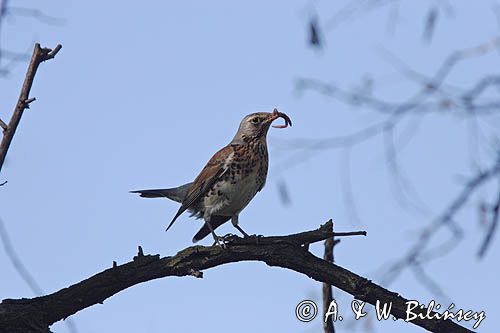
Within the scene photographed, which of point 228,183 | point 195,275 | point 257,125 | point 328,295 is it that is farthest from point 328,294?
point 257,125

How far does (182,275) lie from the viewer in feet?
19.4

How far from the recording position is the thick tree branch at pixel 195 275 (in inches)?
213

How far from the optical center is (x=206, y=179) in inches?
325

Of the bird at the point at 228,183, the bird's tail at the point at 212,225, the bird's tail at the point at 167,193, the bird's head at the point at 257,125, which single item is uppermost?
the bird's head at the point at 257,125

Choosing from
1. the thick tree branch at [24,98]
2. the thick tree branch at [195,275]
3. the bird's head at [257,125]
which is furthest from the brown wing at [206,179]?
the thick tree branch at [24,98]

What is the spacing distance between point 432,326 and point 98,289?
2093mm

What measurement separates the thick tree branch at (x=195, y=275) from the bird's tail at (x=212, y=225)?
6.35ft

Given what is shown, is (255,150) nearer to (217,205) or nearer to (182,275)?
(217,205)

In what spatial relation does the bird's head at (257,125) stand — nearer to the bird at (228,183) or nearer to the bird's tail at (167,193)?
the bird at (228,183)

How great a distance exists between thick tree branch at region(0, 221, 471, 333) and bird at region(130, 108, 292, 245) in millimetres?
1907

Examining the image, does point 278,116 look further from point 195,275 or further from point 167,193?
point 195,275

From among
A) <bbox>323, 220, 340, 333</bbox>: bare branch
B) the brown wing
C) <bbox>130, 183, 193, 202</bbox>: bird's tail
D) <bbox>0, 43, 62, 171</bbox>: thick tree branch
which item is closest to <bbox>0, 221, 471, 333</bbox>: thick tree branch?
<bbox>323, 220, 340, 333</bbox>: bare branch

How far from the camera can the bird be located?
8133 millimetres

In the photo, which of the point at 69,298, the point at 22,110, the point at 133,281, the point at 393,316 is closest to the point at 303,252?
the point at 393,316
